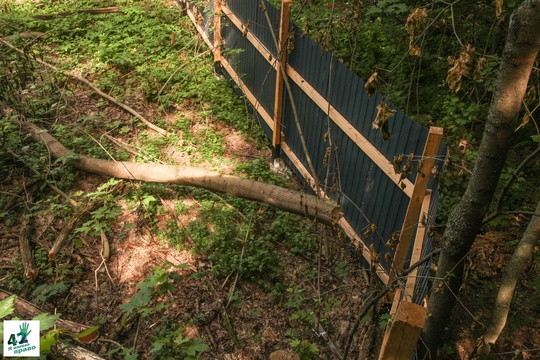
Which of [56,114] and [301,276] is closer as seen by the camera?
[301,276]

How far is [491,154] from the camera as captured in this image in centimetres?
248

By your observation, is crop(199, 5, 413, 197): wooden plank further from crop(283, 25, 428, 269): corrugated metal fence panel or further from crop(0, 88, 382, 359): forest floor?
crop(0, 88, 382, 359): forest floor

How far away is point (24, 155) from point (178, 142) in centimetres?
218

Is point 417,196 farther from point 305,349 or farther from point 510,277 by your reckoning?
point 305,349

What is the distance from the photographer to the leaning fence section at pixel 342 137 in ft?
12.6

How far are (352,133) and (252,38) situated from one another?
2.98 metres

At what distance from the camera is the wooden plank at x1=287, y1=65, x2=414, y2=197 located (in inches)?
167

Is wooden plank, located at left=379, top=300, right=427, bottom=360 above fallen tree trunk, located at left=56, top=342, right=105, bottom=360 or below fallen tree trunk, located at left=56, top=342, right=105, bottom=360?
above

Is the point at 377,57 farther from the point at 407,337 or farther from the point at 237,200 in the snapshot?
the point at 407,337

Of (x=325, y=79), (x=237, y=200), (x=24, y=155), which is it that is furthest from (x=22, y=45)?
(x=325, y=79)

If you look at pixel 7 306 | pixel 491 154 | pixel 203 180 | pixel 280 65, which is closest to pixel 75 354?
pixel 7 306

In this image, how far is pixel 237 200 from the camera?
19.7 feet

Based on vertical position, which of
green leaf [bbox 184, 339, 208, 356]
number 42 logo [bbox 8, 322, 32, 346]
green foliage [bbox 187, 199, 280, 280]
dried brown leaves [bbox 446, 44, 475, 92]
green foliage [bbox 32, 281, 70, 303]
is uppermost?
dried brown leaves [bbox 446, 44, 475, 92]
